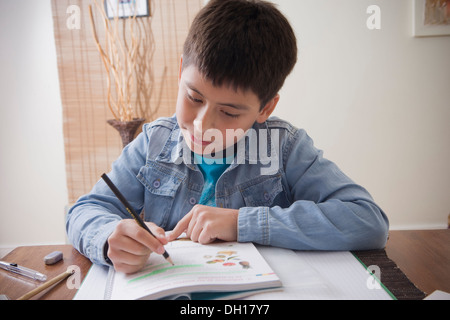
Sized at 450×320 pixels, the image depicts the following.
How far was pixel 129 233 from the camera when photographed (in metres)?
0.59

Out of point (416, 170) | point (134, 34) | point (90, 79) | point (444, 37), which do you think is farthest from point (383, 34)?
point (90, 79)

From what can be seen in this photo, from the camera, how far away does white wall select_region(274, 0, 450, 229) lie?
7.07 ft

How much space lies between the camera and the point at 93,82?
220cm

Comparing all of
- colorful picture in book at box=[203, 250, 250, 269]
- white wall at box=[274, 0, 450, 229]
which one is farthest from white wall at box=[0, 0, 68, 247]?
colorful picture in book at box=[203, 250, 250, 269]

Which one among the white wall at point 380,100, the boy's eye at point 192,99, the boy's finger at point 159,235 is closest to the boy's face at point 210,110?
the boy's eye at point 192,99

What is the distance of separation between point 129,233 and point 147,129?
0.41 meters

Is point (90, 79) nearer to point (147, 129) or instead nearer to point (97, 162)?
point (97, 162)

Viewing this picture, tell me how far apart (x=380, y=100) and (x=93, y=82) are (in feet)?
5.70

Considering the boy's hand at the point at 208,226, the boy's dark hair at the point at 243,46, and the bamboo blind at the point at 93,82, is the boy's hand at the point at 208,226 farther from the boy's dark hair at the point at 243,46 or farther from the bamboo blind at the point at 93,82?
the bamboo blind at the point at 93,82

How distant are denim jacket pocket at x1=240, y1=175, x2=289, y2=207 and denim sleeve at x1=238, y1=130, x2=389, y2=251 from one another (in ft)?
0.33

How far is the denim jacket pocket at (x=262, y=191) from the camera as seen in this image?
878 mm

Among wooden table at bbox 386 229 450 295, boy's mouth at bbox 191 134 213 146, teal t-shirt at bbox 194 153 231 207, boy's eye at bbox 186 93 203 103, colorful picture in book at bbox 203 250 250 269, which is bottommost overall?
wooden table at bbox 386 229 450 295

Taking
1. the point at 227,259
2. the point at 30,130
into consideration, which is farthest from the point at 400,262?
the point at 30,130

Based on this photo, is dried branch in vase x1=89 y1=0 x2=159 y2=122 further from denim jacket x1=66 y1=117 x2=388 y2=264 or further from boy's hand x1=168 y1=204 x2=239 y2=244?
boy's hand x1=168 y1=204 x2=239 y2=244
